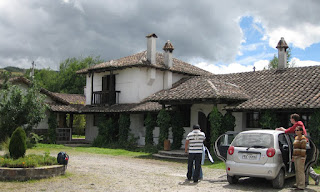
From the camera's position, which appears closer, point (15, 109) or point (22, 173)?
point (22, 173)

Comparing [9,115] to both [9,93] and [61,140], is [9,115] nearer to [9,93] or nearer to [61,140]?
[9,93]

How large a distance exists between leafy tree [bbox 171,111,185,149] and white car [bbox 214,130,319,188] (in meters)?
9.85

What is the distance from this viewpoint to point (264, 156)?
8.79m

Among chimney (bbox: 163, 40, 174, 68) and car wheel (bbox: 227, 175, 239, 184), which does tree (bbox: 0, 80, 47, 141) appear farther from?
car wheel (bbox: 227, 175, 239, 184)

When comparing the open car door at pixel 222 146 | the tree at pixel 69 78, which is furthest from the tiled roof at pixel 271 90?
the tree at pixel 69 78

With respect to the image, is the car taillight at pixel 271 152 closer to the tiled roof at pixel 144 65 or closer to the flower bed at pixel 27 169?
the flower bed at pixel 27 169

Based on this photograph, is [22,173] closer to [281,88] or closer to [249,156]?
[249,156]

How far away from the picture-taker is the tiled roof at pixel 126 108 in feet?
69.7

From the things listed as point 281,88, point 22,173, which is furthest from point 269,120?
point 22,173

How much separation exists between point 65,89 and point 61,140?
34149 millimetres

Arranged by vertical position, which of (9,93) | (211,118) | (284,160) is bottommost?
(284,160)

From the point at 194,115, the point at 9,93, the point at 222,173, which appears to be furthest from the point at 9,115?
the point at 222,173

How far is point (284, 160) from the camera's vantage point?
912 centimetres

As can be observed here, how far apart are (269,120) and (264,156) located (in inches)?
287
